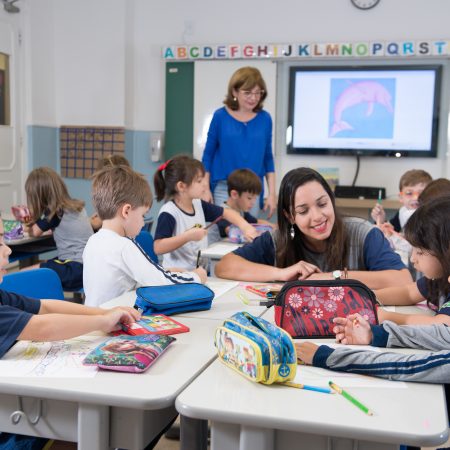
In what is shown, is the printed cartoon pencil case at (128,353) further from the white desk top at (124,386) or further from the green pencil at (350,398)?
the green pencil at (350,398)

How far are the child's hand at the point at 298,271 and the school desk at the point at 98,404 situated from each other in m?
0.95

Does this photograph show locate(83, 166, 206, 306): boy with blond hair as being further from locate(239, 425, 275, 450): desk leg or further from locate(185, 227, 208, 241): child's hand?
locate(239, 425, 275, 450): desk leg

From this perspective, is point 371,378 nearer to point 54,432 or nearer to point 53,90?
point 54,432

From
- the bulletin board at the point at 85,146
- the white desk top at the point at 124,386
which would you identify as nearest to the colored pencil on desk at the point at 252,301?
the white desk top at the point at 124,386

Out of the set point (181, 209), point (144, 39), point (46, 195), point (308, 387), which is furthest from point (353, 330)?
point (144, 39)

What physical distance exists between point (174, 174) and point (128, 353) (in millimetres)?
2171

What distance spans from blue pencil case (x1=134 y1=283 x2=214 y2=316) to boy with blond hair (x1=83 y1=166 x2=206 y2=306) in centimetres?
19

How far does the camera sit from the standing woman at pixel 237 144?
4.70 m

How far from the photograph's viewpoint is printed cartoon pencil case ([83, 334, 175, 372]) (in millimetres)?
1322

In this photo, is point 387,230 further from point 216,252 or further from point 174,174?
point 174,174

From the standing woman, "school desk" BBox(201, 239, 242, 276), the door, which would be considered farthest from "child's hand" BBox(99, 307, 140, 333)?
the door

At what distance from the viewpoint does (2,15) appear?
226 inches

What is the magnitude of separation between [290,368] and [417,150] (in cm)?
494

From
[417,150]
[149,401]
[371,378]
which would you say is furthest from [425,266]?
[417,150]
